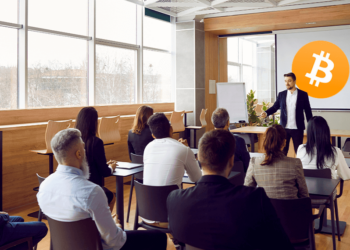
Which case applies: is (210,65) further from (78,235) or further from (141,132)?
(78,235)

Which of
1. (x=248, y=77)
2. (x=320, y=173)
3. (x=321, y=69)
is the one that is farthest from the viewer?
(x=248, y=77)

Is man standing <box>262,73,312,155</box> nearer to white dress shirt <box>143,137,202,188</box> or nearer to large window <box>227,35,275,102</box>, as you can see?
white dress shirt <box>143,137,202,188</box>

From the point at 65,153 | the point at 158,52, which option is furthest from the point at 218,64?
the point at 65,153

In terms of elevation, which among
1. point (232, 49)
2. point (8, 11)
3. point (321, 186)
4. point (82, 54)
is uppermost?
point (232, 49)

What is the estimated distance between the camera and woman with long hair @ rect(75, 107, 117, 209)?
2.95m

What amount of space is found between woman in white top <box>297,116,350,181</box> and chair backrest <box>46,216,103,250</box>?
2.17m

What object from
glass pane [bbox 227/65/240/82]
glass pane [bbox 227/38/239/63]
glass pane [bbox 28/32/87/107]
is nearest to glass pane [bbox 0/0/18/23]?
glass pane [bbox 28/32/87/107]

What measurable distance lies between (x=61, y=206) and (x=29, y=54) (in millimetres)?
4483

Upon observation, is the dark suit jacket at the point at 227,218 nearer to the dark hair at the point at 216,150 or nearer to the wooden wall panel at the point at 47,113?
the dark hair at the point at 216,150

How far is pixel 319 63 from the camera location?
7.68m

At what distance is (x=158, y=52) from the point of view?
8.65 meters

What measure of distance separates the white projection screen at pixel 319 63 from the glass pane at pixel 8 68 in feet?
18.4

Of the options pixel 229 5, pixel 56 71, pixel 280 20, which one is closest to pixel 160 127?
pixel 56 71

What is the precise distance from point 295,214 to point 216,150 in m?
1.05
